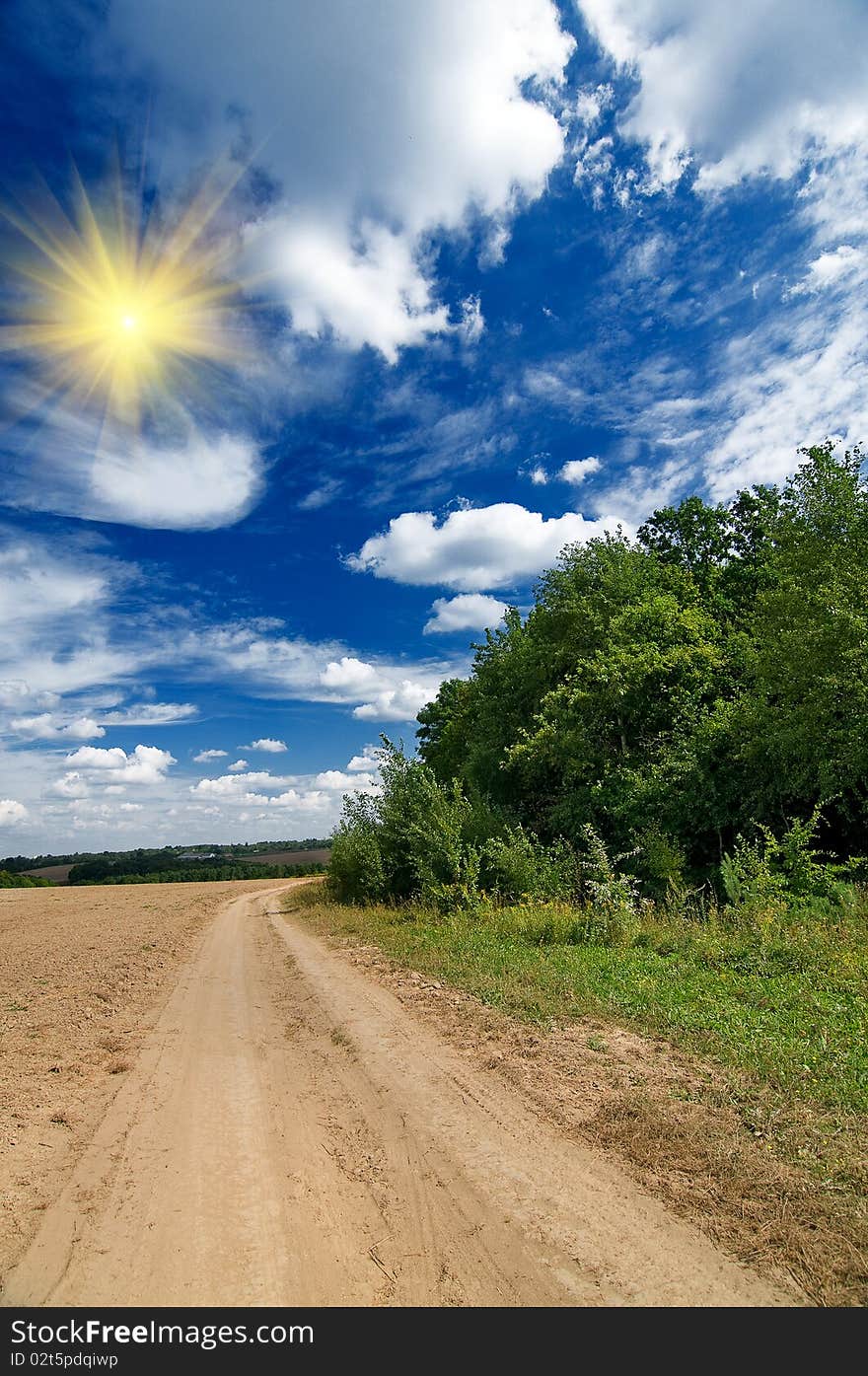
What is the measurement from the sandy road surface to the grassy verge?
39 centimetres

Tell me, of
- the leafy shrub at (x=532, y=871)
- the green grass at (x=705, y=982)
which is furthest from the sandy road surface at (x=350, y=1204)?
the leafy shrub at (x=532, y=871)

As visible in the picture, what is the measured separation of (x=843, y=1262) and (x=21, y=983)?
51.6ft

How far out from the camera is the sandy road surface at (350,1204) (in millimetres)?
3502

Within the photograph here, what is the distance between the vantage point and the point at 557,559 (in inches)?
1175

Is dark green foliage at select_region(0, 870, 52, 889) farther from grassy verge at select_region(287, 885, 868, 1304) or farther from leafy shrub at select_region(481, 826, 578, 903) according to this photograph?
grassy verge at select_region(287, 885, 868, 1304)

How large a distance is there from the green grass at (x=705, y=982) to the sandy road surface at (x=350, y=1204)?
84.4 inches

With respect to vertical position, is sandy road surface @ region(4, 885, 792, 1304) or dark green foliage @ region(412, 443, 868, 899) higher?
dark green foliage @ region(412, 443, 868, 899)

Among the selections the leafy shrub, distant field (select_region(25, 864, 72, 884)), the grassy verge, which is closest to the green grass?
the grassy verge

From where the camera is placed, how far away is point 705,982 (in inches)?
348

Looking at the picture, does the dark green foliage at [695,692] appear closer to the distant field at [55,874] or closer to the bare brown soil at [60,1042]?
the bare brown soil at [60,1042]

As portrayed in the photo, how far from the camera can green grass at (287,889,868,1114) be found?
6.17 meters

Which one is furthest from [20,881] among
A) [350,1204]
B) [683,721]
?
[350,1204]

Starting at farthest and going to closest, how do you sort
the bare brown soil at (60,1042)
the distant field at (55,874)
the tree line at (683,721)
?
the distant field at (55,874), the tree line at (683,721), the bare brown soil at (60,1042)
